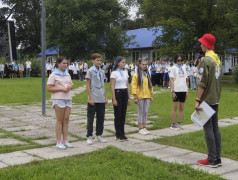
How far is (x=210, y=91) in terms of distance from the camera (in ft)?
17.4

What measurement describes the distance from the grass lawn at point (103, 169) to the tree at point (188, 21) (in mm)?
20708

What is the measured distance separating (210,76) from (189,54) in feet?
74.1

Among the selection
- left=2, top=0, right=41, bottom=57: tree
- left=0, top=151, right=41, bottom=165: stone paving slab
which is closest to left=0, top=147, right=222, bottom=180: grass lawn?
left=0, top=151, right=41, bottom=165: stone paving slab

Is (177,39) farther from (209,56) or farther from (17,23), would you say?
(17,23)

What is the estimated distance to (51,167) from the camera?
16.5ft

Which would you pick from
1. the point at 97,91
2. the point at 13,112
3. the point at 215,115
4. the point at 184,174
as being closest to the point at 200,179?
the point at 184,174

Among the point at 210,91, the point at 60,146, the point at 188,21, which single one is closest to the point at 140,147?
the point at 60,146

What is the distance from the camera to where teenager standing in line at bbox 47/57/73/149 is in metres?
6.40

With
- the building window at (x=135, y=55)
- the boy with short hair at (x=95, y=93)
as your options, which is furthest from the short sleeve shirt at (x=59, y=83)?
the building window at (x=135, y=55)

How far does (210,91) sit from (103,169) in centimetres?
209

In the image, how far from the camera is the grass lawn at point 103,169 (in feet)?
15.3

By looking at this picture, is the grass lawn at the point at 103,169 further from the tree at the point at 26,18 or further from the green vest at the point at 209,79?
the tree at the point at 26,18

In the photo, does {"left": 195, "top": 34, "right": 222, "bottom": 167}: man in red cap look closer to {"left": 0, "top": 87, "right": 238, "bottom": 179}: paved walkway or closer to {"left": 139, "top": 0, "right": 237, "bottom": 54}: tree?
{"left": 0, "top": 87, "right": 238, "bottom": 179}: paved walkway

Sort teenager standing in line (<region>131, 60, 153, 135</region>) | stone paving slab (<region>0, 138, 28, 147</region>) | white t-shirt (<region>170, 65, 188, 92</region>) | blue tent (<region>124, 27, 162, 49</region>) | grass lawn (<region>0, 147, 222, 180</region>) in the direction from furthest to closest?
blue tent (<region>124, 27, 162, 49</region>) → white t-shirt (<region>170, 65, 188, 92</region>) → teenager standing in line (<region>131, 60, 153, 135</region>) → stone paving slab (<region>0, 138, 28, 147</region>) → grass lawn (<region>0, 147, 222, 180</region>)
